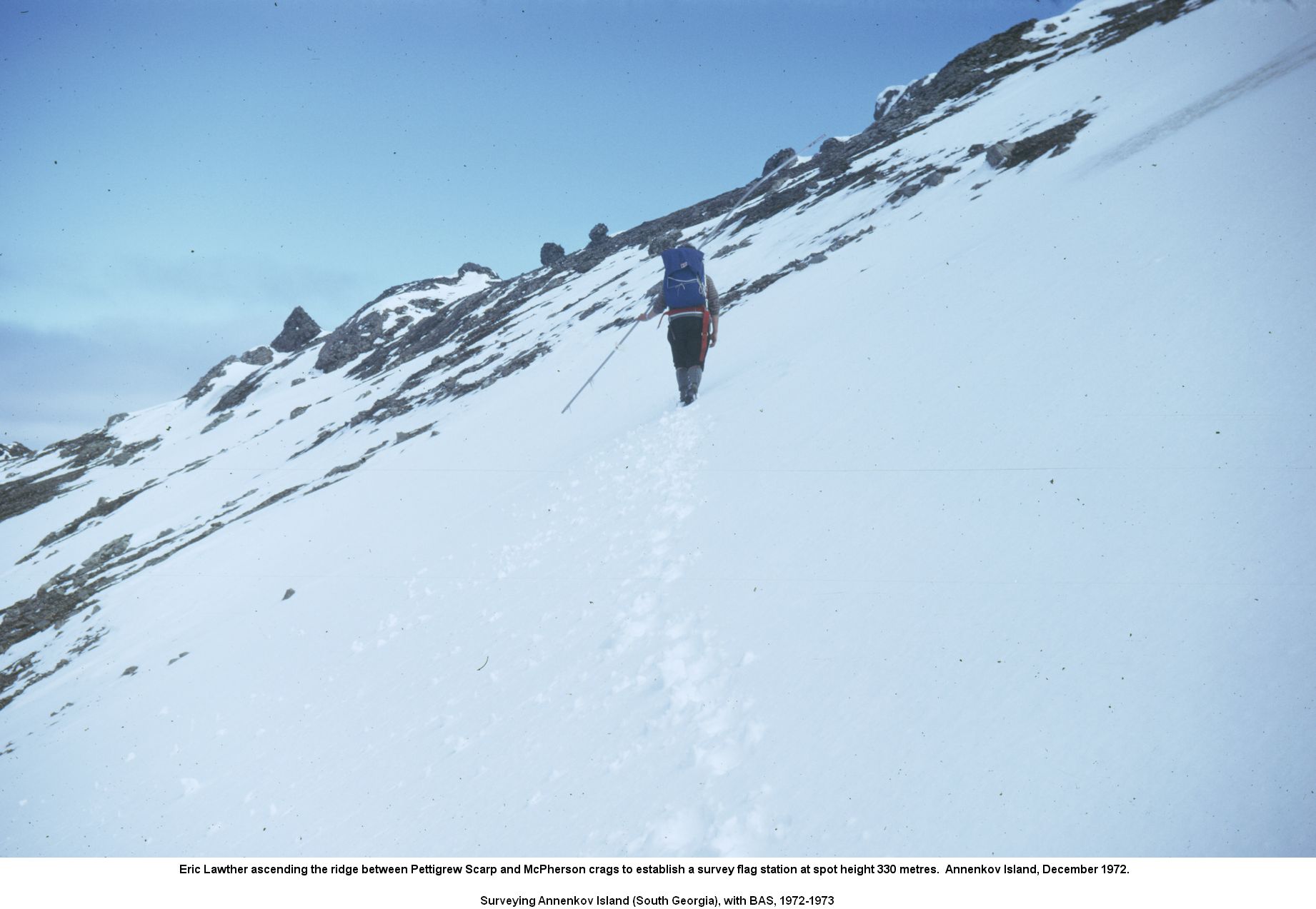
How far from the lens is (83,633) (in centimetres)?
1179

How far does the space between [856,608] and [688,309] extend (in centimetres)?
621

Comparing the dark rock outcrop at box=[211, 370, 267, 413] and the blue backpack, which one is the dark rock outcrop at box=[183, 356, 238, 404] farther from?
the blue backpack

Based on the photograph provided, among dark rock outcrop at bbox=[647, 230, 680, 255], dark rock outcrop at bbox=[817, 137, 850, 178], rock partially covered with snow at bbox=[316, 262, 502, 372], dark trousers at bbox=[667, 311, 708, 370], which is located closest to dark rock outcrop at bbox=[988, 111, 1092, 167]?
dark trousers at bbox=[667, 311, 708, 370]

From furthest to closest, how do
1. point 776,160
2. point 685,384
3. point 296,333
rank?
1. point 296,333
2. point 776,160
3. point 685,384

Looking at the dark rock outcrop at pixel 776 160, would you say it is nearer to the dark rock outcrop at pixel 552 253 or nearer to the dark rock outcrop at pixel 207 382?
the dark rock outcrop at pixel 552 253

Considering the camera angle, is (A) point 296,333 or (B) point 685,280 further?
(A) point 296,333

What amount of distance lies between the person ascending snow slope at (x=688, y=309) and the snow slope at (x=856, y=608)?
0.57 metres

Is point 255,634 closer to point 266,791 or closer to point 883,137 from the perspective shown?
point 266,791

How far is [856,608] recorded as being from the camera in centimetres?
339

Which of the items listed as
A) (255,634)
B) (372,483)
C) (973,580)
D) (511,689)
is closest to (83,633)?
(372,483)

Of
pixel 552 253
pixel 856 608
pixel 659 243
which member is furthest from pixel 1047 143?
pixel 552 253

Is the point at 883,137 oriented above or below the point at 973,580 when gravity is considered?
above

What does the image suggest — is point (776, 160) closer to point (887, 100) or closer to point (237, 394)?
point (887, 100)

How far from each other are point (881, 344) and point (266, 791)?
24.6 ft
